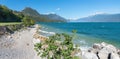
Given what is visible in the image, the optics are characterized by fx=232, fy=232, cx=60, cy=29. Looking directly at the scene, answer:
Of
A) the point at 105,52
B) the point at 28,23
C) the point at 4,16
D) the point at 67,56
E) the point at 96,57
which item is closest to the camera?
the point at 67,56

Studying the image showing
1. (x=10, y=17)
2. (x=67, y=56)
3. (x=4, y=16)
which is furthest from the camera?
(x=10, y=17)

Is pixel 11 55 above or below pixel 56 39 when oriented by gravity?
below

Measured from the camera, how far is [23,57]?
2239 centimetres

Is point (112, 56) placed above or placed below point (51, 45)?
below

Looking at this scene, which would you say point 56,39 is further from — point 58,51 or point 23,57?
point 23,57

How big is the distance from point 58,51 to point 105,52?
8892mm

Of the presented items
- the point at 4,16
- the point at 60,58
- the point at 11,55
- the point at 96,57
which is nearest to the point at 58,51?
the point at 60,58

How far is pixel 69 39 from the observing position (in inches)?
505

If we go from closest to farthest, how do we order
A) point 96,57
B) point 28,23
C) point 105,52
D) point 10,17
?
point 96,57 < point 105,52 < point 28,23 < point 10,17

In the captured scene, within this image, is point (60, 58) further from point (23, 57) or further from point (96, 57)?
point (23, 57)

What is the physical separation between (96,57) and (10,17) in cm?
11540

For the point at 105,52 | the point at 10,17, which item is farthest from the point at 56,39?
the point at 10,17

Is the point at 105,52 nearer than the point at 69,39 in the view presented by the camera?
No

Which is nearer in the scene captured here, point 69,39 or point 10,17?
point 69,39
